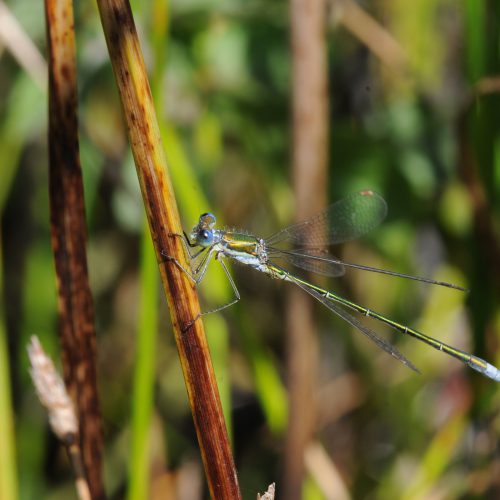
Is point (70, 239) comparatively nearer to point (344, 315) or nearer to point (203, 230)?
point (203, 230)

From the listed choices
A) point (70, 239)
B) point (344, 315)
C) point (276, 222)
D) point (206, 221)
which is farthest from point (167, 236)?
point (276, 222)

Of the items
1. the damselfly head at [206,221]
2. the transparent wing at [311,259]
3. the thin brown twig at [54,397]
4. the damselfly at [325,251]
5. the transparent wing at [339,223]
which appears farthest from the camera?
the transparent wing at [311,259]

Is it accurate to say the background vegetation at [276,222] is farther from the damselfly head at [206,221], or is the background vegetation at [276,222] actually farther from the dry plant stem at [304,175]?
the damselfly head at [206,221]

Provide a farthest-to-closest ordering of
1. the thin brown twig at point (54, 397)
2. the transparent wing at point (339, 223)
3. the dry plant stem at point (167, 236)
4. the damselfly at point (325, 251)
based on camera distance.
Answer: the transparent wing at point (339, 223) → the damselfly at point (325, 251) → the thin brown twig at point (54, 397) → the dry plant stem at point (167, 236)

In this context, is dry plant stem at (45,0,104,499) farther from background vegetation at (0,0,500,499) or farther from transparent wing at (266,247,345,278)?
transparent wing at (266,247,345,278)

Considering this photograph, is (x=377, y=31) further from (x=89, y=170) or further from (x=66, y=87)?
(x=66, y=87)

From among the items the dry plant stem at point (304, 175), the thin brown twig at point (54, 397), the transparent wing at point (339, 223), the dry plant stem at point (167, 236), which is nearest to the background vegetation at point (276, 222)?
the dry plant stem at point (304, 175)

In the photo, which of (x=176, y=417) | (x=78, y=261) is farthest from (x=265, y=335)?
(x=78, y=261)

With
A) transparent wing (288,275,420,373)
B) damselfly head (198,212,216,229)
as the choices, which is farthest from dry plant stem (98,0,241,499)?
transparent wing (288,275,420,373)
